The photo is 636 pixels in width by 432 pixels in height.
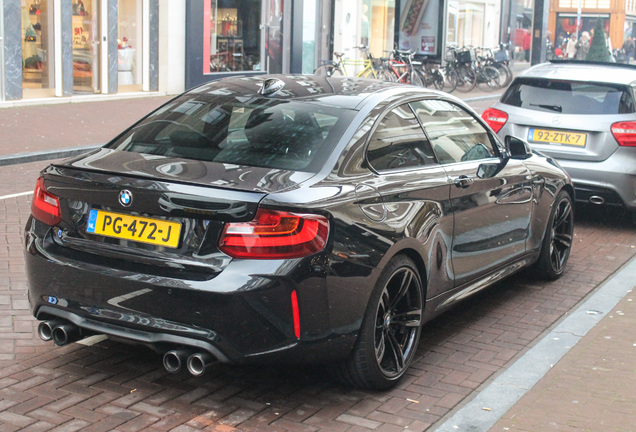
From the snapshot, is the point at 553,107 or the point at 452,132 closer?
the point at 452,132

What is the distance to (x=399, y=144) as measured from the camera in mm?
4852

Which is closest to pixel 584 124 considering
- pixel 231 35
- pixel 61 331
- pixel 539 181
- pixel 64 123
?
→ pixel 539 181

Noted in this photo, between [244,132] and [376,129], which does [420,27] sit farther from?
[244,132]

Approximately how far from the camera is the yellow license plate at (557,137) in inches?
338

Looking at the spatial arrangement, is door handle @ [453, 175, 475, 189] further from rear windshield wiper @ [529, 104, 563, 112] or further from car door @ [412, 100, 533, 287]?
rear windshield wiper @ [529, 104, 563, 112]

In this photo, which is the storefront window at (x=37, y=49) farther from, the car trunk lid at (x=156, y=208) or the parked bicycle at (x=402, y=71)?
the car trunk lid at (x=156, y=208)

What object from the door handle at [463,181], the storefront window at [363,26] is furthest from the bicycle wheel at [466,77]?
the door handle at [463,181]

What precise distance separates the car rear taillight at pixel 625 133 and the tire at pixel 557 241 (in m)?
1.67

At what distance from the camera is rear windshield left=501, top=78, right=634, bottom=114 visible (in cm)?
859

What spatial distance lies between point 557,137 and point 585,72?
76 centimetres

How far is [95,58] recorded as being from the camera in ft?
64.1

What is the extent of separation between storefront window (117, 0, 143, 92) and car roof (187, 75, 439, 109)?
51.6ft

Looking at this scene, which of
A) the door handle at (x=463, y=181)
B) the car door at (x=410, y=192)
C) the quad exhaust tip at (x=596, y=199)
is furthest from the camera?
A: the quad exhaust tip at (x=596, y=199)

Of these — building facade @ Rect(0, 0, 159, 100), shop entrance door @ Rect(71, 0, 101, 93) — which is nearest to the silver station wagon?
building facade @ Rect(0, 0, 159, 100)
